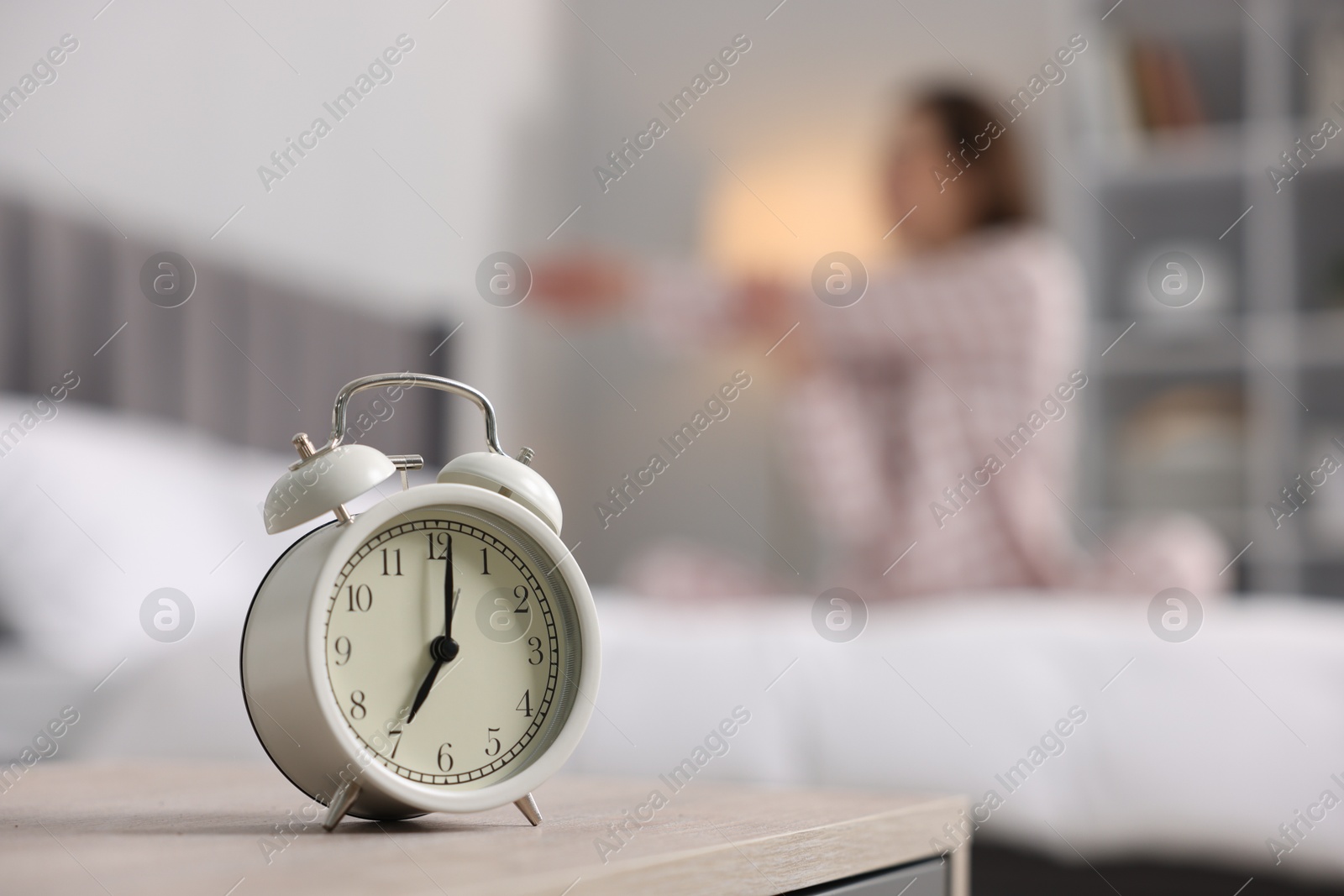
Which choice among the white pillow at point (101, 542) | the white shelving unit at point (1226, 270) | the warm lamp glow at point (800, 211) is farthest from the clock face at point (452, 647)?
the warm lamp glow at point (800, 211)

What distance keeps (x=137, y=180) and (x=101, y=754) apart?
1078 millimetres

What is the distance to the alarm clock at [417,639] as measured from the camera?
521 mm

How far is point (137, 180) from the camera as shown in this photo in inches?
82.4

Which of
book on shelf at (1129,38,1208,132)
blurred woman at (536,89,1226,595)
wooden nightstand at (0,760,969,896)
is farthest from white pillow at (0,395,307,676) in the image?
book on shelf at (1129,38,1208,132)

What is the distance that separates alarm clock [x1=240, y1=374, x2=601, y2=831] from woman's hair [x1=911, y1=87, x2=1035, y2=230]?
2342mm

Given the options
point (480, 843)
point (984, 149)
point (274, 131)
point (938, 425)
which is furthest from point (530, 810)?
point (984, 149)

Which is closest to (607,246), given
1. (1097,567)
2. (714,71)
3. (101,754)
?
(714,71)

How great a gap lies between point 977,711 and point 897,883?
28.9 inches

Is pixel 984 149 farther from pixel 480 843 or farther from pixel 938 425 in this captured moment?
pixel 480 843

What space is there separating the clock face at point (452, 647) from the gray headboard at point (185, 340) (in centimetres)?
159

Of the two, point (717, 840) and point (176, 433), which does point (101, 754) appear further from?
point (717, 840)

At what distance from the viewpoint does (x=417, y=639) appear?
0.55m

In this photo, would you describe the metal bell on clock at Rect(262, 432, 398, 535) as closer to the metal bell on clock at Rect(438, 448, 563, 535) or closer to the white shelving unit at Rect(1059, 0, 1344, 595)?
the metal bell on clock at Rect(438, 448, 563, 535)

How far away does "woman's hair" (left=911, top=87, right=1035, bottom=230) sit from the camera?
2.72 metres
